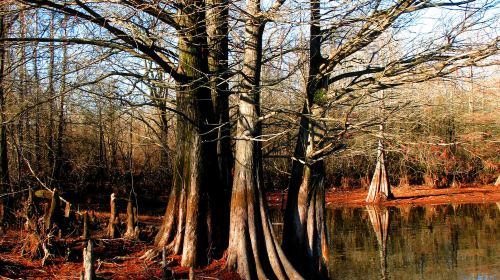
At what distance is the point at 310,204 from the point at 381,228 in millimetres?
8574

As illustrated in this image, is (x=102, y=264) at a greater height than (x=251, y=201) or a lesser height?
lesser

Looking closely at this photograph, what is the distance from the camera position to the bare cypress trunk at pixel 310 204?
30.1 ft

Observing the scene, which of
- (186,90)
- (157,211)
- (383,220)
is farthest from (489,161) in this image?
(186,90)

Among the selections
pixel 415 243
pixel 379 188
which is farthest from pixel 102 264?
pixel 379 188

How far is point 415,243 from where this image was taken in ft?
48.1

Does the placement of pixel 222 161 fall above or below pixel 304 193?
above

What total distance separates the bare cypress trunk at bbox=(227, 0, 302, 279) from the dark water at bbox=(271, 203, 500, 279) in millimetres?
1624

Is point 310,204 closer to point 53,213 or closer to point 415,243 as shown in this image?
point 53,213

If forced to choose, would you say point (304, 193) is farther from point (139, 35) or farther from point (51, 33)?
point (51, 33)

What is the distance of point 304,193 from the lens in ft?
30.5

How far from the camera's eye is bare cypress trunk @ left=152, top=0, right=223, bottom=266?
8.60 m

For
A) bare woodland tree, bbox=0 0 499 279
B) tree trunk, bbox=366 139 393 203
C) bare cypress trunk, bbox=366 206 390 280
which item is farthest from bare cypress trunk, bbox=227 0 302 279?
tree trunk, bbox=366 139 393 203

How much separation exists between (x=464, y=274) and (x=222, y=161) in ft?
18.6

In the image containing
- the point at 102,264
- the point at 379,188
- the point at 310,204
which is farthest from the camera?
the point at 379,188
